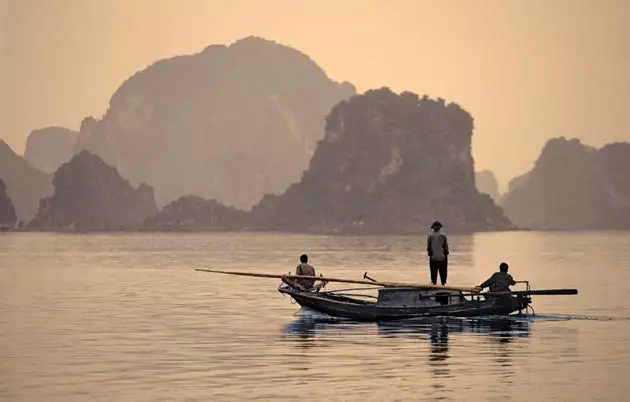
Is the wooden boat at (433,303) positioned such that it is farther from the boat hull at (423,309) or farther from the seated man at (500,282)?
the seated man at (500,282)

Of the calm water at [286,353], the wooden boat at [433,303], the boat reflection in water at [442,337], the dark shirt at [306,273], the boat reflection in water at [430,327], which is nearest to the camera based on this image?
the calm water at [286,353]

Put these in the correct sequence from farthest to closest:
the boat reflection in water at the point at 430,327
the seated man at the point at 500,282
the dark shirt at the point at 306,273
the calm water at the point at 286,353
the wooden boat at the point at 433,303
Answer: the dark shirt at the point at 306,273, the seated man at the point at 500,282, the wooden boat at the point at 433,303, the boat reflection in water at the point at 430,327, the calm water at the point at 286,353

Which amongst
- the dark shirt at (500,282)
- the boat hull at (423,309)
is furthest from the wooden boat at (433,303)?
the dark shirt at (500,282)

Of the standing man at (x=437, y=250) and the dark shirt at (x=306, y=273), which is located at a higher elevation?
the standing man at (x=437, y=250)

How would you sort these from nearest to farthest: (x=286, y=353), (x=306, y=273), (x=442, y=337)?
(x=286, y=353), (x=442, y=337), (x=306, y=273)

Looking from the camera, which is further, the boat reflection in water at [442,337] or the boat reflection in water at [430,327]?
the boat reflection in water at [430,327]

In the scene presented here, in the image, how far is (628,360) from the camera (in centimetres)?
3856

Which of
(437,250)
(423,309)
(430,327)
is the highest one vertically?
(437,250)

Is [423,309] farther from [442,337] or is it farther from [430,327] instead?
[442,337]

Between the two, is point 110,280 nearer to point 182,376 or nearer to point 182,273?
point 182,273

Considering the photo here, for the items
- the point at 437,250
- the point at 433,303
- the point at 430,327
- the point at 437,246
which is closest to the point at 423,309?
the point at 433,303

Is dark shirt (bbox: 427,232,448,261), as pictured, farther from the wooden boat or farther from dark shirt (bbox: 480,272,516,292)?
dark shirt (bbox: 480,272,516,292)

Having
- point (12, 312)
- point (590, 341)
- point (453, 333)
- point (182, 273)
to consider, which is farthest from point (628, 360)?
point (182, 273)

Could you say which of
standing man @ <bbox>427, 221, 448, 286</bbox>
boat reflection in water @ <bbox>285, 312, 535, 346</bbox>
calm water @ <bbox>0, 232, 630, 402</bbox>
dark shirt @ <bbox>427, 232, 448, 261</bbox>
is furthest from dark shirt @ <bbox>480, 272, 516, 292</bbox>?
dark shirt @ <bbox>427, 232, 448, 261</bbox>
